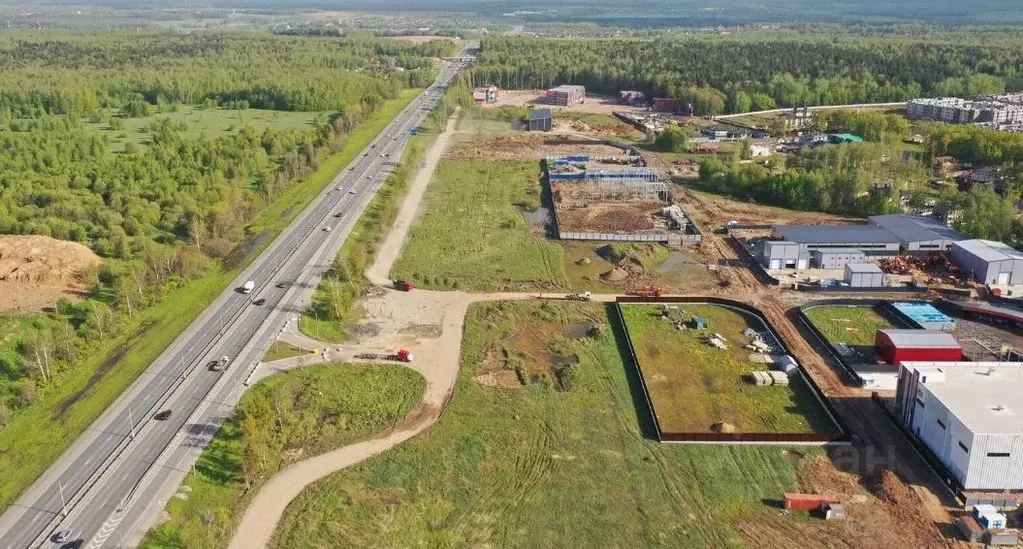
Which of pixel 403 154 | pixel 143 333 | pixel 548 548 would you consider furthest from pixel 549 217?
pixel 548 548

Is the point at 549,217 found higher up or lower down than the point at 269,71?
lower down

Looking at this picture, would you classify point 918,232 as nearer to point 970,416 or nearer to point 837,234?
point 837,234

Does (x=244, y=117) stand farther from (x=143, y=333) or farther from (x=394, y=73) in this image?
(x=143, y=333)

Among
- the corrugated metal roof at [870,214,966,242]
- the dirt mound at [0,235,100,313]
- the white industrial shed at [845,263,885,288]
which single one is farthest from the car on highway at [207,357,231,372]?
the corrugated metal roof at [870,214,966,242]

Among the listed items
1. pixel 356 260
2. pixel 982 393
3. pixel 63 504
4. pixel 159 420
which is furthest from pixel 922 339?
pixel 63 504

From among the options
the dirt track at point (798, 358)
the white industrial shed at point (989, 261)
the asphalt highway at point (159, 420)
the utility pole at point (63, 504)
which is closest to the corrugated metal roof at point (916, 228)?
the white industrial shed at point (989, 261)

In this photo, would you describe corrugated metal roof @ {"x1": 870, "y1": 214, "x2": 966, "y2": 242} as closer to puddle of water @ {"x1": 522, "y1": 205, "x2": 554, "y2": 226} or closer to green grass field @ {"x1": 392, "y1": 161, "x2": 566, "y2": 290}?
green grass field @ {"x1": 392, "y1": 161, "x2": 566, "y2": 290}
